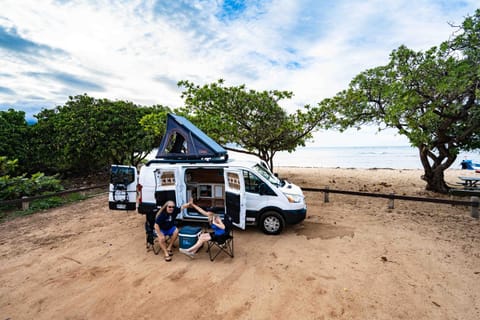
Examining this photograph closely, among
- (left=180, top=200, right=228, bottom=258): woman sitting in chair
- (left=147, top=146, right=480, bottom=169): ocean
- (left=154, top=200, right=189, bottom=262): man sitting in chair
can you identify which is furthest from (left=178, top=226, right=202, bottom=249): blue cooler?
(left=147, top=146, right=480, bottom=169): ocean

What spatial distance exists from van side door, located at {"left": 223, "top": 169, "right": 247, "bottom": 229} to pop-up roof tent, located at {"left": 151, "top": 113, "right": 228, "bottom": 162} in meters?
0.59

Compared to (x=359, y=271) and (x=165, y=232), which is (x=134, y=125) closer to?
(x=165, y=232)

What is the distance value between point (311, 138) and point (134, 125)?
12.4m

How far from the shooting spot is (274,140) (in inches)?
520

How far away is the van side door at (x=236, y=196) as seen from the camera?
5.67m

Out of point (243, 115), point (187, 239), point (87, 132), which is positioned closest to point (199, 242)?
point (187, 239)

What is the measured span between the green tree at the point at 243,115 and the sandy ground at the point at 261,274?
20.6ft

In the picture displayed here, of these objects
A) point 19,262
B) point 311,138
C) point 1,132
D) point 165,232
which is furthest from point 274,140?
point 1,132

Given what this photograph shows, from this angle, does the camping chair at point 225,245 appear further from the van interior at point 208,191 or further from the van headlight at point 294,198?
the van interior at point 208,191

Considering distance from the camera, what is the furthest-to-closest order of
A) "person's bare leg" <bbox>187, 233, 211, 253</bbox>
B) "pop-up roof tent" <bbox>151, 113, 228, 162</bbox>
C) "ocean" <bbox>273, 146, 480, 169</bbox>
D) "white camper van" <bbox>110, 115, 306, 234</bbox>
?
"ocean" <bbox>273, 146, 480, 169</bbox> → "pop-up roof tent" <bbox>151, 113, 228, 162</bbox> → "white camper van" <bbox>110, 115, 306, 234</bbox> → "person's bare leg" <bbox>187, 233, 211, 253</bbox>

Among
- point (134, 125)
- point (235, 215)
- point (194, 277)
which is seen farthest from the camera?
point (134, 125)

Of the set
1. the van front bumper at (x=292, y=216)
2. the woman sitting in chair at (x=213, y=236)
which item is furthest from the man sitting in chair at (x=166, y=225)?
the van front bumper at (x=292, y=216)

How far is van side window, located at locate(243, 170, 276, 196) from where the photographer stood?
19.8 ft

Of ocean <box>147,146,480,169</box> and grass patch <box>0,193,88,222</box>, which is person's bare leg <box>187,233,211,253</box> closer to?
grass patch <box>0,193,88,222</box>
